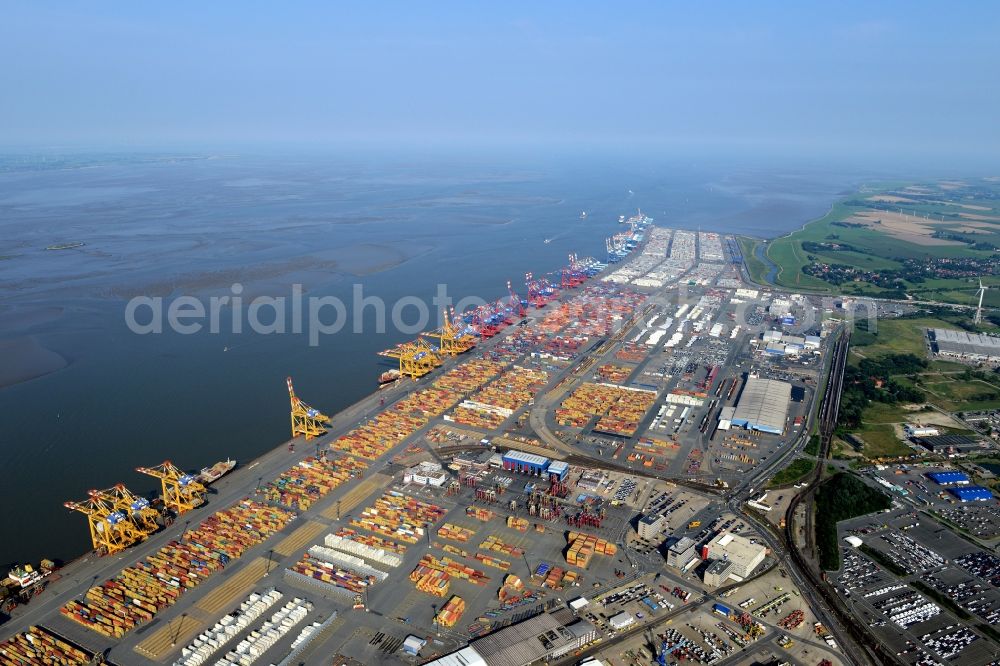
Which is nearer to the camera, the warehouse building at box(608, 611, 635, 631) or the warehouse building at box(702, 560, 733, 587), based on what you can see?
the warehouse building at box(608, 611, 635, 631)

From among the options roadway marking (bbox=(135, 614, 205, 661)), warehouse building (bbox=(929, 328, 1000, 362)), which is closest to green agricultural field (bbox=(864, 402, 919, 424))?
warehouse building (bbox=(929, 328, 1000, 362))

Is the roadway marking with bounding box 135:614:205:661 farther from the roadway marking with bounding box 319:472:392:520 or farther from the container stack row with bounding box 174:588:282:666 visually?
the roadway marking with bounding box 319:472:392:520

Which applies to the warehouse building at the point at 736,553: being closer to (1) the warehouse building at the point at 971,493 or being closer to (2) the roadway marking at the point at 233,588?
(1) the warehouse building at the point at 971,493

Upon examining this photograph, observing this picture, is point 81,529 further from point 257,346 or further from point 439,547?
point 257,346

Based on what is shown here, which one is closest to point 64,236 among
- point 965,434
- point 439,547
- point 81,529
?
point 81,529

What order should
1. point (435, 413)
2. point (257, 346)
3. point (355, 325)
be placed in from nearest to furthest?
point (435, 413)
point (257, 346)
point (355, 325)

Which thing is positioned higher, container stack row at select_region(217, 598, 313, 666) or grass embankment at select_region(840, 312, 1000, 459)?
grass embankment at select_region(840, 312, 1000, 459)

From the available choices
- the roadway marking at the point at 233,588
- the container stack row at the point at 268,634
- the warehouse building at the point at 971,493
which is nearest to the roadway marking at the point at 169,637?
the roadway marking at the point at 233,588
